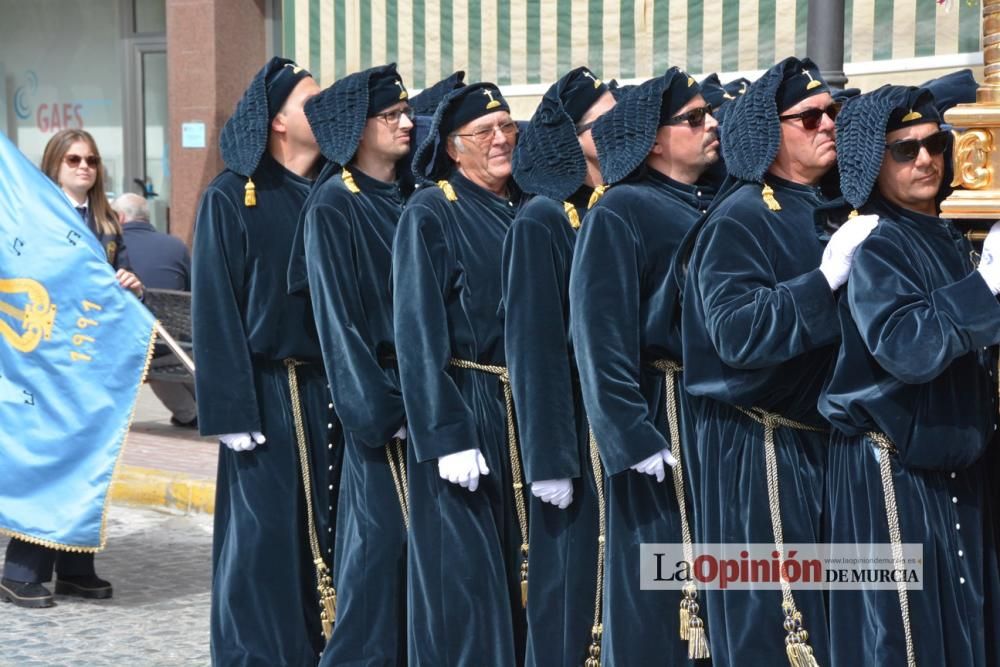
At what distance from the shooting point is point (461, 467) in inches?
187

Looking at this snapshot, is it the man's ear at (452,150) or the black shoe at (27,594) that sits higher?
the man's ear at (452,150)

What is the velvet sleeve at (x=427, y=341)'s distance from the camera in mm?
4781

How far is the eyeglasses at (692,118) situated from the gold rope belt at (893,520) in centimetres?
115

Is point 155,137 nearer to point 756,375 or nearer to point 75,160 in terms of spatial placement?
point 75,160

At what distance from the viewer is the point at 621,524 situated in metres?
4.59

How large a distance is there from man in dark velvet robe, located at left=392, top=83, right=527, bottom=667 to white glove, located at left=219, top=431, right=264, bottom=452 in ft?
2.10

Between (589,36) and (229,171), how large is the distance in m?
5.92

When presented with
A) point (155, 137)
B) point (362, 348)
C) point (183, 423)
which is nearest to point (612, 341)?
point (362, 348)

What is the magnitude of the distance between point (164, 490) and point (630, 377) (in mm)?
4761

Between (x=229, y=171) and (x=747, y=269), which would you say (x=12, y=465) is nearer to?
(x=229, y=171)

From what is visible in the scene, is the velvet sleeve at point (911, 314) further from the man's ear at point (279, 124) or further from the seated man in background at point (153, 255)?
the seated man in background at point (153, 255)

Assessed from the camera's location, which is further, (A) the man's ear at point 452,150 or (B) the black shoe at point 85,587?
(B) the black shoe at point 85,587

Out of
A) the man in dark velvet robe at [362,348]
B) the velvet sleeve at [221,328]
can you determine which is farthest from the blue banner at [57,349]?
the man in dark velvet robe at [362,348]

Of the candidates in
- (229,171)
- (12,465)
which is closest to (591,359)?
(229,171)
